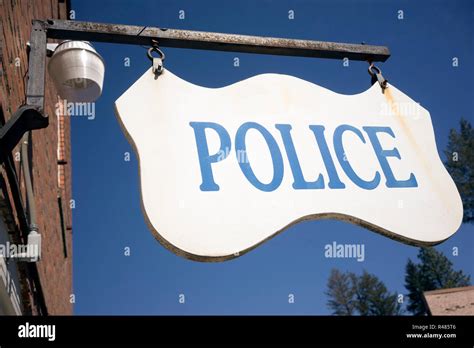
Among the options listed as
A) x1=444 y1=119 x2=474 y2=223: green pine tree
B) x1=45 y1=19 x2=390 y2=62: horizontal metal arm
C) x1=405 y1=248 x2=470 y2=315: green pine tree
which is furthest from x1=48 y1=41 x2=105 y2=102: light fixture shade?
x1=405 y1=248 x2=470 y2=315: green pine tree

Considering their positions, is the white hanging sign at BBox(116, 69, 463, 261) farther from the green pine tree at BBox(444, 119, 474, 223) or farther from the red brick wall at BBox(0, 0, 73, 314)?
the green pine tree at BBox(444, 119, 474, 223)

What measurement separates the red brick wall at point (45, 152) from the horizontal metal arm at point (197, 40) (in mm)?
585

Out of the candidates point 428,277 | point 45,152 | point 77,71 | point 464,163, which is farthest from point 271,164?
point 428,277

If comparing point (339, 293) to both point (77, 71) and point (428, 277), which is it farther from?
point (77, 71)

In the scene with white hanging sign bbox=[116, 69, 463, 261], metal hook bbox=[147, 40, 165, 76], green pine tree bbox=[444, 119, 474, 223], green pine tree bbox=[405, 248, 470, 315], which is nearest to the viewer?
white hanging sign bbox=[116, 69, 463, 261]

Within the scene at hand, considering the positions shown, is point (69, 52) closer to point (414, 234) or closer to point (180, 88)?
point (180, 88)

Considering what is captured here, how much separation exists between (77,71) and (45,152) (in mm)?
2500

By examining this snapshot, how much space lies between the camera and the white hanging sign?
2.11 meters

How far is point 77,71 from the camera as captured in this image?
101 inches

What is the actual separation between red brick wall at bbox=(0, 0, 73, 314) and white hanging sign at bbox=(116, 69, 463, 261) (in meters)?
1.15

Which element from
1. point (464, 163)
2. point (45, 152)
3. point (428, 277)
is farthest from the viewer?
point (428, 277)

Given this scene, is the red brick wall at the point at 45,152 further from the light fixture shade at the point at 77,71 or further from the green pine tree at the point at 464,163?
the green pine tree at the point at 464,163
